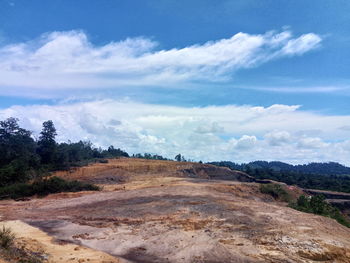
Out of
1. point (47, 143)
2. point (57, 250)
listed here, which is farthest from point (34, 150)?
point (57, 250)

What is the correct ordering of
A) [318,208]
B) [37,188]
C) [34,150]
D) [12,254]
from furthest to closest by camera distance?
1. [34,150]
2. [37,188]
3. [318,208]
4. [12,254]

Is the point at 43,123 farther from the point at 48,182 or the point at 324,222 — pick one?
the point at 324,222

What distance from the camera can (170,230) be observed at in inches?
553

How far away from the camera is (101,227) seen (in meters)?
15.5

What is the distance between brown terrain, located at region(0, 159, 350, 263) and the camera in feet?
36.9

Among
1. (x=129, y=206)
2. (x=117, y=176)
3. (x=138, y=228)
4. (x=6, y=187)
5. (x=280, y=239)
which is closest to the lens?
(x=280, y=239)

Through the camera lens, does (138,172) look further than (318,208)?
Yes

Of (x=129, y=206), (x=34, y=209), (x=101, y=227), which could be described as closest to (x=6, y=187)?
(x=34, y=209)

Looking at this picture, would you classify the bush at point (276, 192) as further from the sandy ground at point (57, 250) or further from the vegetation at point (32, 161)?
the sandy ground at point (57, 250)

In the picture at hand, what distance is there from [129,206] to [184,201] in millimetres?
3153

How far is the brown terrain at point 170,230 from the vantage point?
11250mm

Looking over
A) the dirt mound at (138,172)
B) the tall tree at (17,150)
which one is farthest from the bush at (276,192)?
the tall tree at (17,150)

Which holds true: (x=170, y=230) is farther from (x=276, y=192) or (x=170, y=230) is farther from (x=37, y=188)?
(x=276, y=192)

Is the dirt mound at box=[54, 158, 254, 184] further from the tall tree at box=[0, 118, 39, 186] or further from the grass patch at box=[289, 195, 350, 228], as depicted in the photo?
the grass patch at box=[289, 195, 350, 228]
